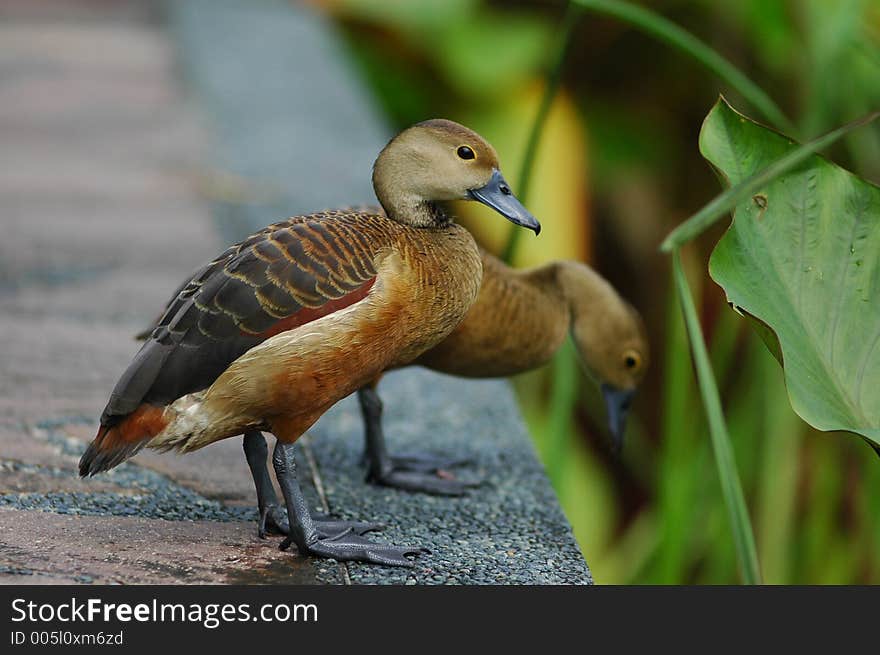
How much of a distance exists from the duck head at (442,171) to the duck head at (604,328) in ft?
1.98

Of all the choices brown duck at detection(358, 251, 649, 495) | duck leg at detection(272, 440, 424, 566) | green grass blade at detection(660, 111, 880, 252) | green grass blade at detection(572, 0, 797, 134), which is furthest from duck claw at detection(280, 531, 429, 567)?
green grass blade at detection(572, 0, 797, 134)

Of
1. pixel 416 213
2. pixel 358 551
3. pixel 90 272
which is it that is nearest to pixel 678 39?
pixel 416 213

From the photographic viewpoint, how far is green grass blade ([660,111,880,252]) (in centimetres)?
196

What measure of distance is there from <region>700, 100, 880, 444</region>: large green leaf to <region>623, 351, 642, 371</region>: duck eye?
846 mm

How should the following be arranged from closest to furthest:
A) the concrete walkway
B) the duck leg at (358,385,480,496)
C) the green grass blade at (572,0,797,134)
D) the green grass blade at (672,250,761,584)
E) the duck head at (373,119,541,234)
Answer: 1. the green grass blade at (672,250,761,584)
2. the concrete walkway
3. the duck head at (373,119,541,234)
4. the green grass blade at (572,0,797,134)
5. the duck leg at (358,385,480,496)

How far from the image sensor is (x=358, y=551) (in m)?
2.30

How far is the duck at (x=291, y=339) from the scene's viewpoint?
88.3 inches

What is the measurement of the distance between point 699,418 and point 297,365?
250 cm

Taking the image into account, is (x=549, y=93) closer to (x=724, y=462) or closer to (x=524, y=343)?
(x=524, y=343)

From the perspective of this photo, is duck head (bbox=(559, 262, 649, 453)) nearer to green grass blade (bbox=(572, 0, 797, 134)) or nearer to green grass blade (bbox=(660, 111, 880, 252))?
green grass blade (bbox=(572, 0, 797, 134))

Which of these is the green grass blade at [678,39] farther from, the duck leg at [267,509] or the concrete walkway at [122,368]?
the duck leg at [267,509]

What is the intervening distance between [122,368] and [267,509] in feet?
2.97

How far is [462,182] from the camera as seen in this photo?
2.49m
